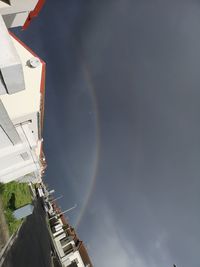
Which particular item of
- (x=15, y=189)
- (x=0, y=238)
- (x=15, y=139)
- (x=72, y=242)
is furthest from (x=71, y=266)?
(x=15, y=139)

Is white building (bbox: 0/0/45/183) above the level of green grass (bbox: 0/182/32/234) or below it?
above

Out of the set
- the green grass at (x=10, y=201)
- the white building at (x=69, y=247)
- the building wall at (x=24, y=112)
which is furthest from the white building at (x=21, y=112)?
the white building at (x=69, y=247)

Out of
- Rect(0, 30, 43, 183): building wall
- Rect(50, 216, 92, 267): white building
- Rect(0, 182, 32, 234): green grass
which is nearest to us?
Rect(0, 182, 32, 234): green grass

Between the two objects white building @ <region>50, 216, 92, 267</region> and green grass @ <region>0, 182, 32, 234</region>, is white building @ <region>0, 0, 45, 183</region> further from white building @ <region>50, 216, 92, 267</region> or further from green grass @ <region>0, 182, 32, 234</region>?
white building @ <region>50, 216, 92, 267</region>

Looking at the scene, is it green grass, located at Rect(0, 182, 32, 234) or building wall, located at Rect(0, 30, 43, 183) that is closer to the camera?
green grass, located at Rect(0, 182, 32, 234)

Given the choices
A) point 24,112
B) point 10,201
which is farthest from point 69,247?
point 24,112

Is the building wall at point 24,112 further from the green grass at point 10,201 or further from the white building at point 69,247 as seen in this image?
the white building at point 69,247

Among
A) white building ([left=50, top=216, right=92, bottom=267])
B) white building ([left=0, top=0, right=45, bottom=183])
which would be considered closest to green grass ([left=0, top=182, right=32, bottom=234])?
white building ([left=0, top=0, right=45, bottom=183])

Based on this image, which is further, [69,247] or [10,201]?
[69,247]

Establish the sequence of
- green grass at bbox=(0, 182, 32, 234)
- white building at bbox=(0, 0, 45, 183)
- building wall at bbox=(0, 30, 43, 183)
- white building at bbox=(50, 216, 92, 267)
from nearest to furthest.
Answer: white building at bbox=(0, 0, 45, 183)
green grass at bbox=(0, 182, 32, 234)
building wall at bbox=(0, 30, 43, 183)
white building at bbox=(50, 216, 92, 267)

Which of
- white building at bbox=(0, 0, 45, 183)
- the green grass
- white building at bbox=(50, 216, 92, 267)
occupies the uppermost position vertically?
white building at bbox=(0, 0, 45, 183)

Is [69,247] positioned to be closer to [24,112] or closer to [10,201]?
[10,201]
